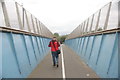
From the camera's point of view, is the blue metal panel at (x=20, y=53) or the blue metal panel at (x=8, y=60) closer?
the blue metal panel at (x=8, y=60)

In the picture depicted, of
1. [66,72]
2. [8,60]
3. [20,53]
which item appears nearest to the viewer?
[8,60]

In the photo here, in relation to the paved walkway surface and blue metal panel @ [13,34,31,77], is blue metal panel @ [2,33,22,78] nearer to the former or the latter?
blue metal panel @ [13,34,31,77]

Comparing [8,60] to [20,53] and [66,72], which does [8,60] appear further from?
[66,72]

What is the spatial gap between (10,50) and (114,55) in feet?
13.0

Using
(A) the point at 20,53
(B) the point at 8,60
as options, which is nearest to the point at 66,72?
Result: (A) the point at 20,53

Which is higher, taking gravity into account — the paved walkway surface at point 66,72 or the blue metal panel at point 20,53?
the blue metal panel at point 20,53

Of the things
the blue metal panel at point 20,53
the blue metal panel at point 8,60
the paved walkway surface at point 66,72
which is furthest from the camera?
the paved walkway surface at point 66,72

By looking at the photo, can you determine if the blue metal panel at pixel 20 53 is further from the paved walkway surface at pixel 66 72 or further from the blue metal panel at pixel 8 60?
the paved walkway surface at pixel 66 72

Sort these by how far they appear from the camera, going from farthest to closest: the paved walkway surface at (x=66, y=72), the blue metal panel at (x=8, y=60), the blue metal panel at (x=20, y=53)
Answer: the paved walkway surface at (x=66, y=72), the blue metal panel at (x=20, y=53), the blue metal panel at (x=8, y=60)

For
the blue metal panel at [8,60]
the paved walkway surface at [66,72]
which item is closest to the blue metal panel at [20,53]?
the blue metal panel at [8,60]

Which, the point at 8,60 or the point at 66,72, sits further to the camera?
the point at 66,72

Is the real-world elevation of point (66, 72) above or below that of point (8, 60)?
below

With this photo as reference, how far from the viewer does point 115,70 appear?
578cm

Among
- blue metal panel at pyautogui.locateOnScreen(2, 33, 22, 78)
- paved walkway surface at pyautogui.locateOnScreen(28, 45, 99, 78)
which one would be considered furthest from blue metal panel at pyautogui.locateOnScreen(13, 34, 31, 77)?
paved walkway surface at pyautogui.locateOnScreen(28, 45, 99, 78)
